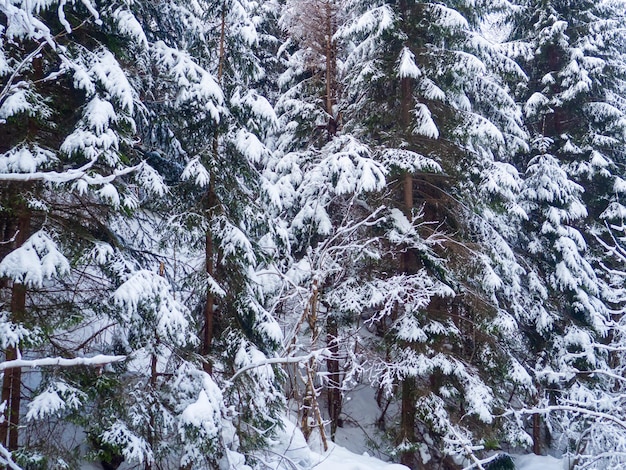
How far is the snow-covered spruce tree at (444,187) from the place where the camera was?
29.9ft

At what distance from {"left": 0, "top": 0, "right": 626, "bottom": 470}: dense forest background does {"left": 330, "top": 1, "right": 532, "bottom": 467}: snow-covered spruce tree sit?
57mm

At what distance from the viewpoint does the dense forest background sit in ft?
19.1

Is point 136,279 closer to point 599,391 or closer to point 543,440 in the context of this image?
point 599,391

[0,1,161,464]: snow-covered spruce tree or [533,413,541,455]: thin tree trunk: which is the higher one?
[0,1,161,464]: snow-covered spruce tree

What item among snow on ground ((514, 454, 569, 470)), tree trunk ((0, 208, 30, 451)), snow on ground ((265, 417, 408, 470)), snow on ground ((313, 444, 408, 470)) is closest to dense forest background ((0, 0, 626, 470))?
tree trunk ((0, 208, 30, 451))

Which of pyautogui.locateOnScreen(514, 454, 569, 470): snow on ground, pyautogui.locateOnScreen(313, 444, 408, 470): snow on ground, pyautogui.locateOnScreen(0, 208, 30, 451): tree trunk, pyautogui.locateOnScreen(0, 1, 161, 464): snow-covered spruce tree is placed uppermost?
pyautogui.locateOnScreen(0, 1, 161, 464): snow-covered spruce tree

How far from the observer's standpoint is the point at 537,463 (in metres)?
11.5

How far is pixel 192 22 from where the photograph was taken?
8266 mm

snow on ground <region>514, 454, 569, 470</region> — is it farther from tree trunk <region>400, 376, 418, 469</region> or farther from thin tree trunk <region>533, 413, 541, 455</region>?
tree trunk <region>400, 376, 418, 469</region>

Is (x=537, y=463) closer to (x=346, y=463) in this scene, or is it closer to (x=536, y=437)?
(x=536, y=437)

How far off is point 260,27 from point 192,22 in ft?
26.4

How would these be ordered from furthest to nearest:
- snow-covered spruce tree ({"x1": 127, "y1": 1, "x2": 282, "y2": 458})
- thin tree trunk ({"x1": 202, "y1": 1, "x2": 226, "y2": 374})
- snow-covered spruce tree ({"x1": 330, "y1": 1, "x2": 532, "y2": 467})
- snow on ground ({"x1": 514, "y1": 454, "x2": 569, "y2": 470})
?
snow on ground ({"x1": 514, "y1": 454, "x2": 569, "y2": 470}) → snow-covered spruce tree ({"x1": 330, "y1": 1, "x2": 532, "y2": 467}) → thin tree trunk ({"x1": 202, "y1": 1, "x2": 226, "y2": 374}) → snow-covered spruce tree ({"x1": 127, "y1": 1, "x2": 282, "y2": 458})

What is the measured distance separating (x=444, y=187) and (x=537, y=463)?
6.90 meters

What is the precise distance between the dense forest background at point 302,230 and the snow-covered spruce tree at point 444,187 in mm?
57
